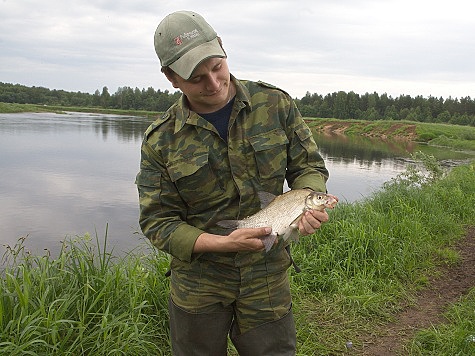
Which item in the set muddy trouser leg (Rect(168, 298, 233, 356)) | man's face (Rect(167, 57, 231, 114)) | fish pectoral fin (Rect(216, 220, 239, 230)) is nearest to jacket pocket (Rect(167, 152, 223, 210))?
fish pectoral fin (Rect(216, 220, 239, 230))

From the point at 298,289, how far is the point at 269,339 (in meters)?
2.62

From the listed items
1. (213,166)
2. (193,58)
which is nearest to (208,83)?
(193,58)

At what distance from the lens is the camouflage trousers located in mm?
2568

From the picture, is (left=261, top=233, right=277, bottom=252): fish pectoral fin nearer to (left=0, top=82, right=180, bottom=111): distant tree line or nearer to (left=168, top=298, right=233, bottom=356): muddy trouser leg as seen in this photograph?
(left=168, top=298, right=233, bottom=356): muddy trouser leg

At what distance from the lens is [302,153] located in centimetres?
260

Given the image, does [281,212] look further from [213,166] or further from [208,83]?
[208,83]

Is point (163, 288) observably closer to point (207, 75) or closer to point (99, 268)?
point (99, 268)

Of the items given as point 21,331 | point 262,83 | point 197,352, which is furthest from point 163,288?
point 262,83

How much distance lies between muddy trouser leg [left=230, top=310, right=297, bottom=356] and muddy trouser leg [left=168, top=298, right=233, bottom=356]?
0.10 meters

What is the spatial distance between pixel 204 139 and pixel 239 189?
33cm

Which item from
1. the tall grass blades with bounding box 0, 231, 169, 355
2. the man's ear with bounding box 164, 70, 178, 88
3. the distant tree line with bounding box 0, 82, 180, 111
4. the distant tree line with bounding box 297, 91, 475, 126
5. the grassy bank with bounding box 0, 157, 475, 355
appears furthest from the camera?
the distant tree line with bounding box 0, 82, 180, 111

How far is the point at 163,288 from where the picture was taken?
437 cm

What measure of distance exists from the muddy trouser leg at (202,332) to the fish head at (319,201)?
0.79 m

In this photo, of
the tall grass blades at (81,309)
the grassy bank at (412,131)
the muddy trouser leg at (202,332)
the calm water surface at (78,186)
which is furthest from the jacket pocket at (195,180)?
the grassy bank at (412,131)
